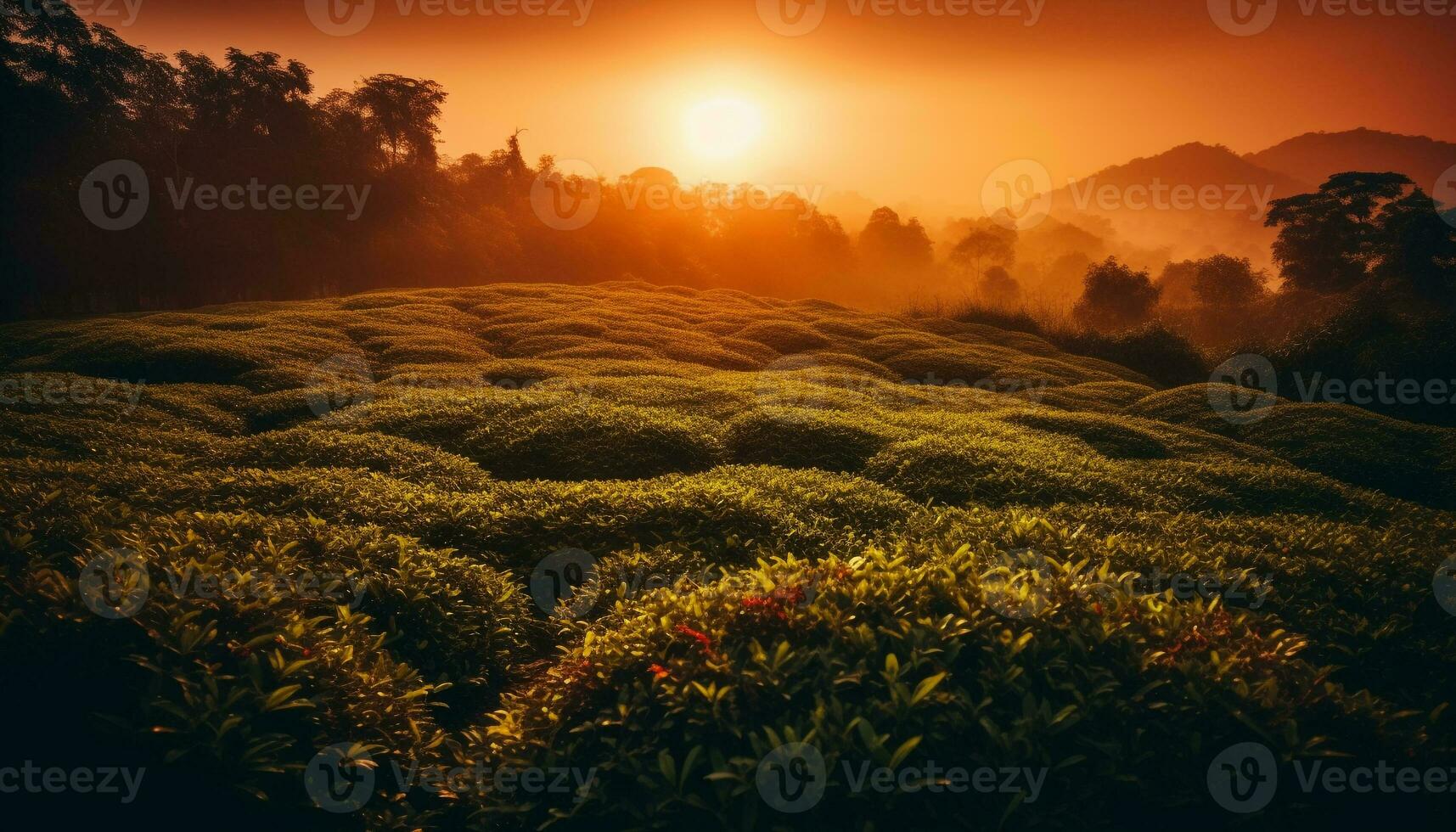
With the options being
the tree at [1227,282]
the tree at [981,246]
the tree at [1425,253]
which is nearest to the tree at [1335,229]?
the tree at [1227,282]

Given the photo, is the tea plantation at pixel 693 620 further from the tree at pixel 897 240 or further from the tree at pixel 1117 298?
the tree at pixel 897 240

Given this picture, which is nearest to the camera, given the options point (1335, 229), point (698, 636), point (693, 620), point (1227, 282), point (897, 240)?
point (698, 636)

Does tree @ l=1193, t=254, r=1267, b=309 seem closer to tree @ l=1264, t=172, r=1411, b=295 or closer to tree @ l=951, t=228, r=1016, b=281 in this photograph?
tree @ l=1264, t=172, r=1411, b=295

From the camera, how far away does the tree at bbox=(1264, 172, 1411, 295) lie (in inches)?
2420

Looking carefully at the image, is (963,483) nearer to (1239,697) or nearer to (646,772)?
(1239,697)

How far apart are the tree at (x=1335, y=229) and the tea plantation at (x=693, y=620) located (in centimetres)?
6575

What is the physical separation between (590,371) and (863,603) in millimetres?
16835

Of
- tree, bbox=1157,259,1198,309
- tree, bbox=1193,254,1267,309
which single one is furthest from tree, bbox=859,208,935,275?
tree, bbox=1193,254,1267,309

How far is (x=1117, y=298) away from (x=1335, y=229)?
22.2 metres

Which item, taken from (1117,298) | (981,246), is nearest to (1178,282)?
(981,246)

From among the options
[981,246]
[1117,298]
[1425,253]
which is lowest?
[1117,298]

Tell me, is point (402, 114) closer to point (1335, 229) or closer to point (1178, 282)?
point (1335, 229)

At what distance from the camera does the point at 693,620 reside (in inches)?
199

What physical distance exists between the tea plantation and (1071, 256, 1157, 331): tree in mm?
52435
